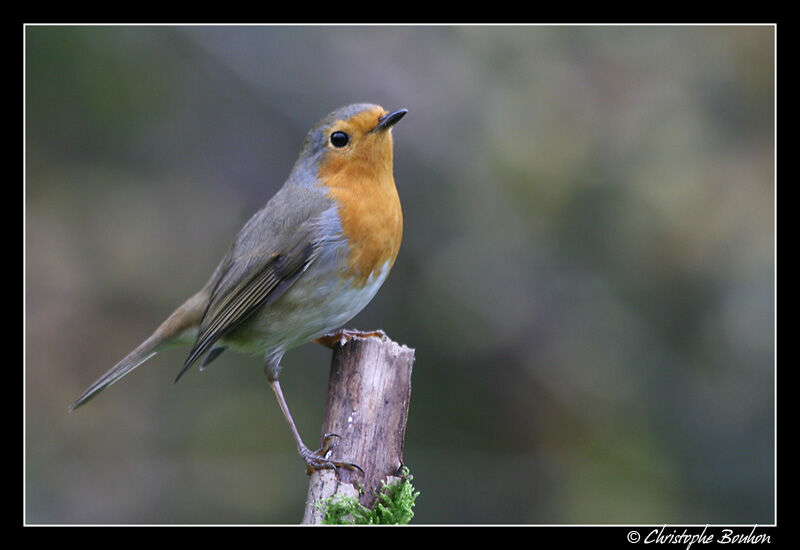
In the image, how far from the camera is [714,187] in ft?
17.5

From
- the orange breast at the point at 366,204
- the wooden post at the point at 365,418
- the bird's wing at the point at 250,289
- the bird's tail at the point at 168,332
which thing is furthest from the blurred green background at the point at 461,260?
the wooden post at the point at 365,418

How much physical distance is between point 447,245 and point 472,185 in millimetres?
438

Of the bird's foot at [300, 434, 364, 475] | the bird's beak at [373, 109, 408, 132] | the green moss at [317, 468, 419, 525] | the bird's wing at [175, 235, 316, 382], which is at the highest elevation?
the bird's beak at [373, 109, 408, 132]

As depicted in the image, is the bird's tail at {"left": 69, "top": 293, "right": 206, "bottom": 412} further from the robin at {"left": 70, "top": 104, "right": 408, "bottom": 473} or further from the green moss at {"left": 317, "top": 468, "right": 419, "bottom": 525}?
the green moss at {"left": 317, "top": 468, "right": 419, "bottom": 525}

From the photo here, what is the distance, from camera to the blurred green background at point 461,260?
17.3 feet

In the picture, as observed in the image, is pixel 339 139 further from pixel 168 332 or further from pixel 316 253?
pixel 168 332

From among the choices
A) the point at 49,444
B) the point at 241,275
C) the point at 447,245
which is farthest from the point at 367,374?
the point at 49,444

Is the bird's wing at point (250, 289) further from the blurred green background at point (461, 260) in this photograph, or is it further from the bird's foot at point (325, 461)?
the blurred green background at point (461, 260)

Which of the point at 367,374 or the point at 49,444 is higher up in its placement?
the point at 367,374

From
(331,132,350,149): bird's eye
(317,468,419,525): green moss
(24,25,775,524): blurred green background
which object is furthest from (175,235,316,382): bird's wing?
(24,25,775,524): blurred green background

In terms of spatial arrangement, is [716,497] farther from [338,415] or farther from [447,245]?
[338,415]

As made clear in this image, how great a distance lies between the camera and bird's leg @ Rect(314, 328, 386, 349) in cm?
374

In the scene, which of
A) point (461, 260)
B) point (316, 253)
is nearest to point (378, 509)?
point (316, 253)

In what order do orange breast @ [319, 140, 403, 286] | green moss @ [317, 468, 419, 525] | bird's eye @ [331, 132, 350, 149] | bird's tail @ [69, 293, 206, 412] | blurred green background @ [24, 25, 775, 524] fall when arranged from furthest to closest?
blurred green background @ [24, 25, 775, 524] → bird's tail @ [69, 293, 206, 412] → bird's eye @ [331, 132, 350, 149] → orange breast @ [319, 140, 403, 286] → green moss @ [317, 468, 419, 525]
